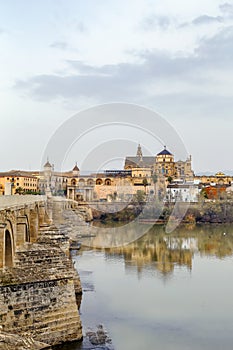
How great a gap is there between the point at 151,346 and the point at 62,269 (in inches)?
98.7

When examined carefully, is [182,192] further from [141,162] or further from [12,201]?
[12,201]

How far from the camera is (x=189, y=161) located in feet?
245

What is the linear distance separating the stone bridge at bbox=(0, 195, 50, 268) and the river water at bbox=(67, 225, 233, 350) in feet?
7.70

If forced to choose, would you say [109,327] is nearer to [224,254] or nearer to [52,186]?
[224,254]

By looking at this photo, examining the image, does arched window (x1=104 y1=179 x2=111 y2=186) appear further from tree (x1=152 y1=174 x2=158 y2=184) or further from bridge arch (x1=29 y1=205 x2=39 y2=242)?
bridge arch (x1=29 y1=205 x2=39 y2=242)

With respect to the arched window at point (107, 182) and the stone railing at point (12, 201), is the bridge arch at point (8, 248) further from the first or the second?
the arched window at point (107, 182)

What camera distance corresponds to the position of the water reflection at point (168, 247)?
2140 cm

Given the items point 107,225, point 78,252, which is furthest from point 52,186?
point 78,252

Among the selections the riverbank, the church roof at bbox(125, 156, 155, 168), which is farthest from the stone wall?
the church roof at bbox(125, 156, 155, 168)

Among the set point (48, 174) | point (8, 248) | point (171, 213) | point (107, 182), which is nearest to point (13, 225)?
point (8, 248)

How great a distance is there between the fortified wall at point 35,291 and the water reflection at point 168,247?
8219 millimetres

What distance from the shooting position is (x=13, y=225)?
11641 mm

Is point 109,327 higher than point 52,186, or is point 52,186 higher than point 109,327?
point 52,186

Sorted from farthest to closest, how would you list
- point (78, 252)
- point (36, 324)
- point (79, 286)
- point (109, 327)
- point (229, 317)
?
point (78, 252) → point (79, 286) → point (229, 317) → point (109, 327) → point (36, 324)
